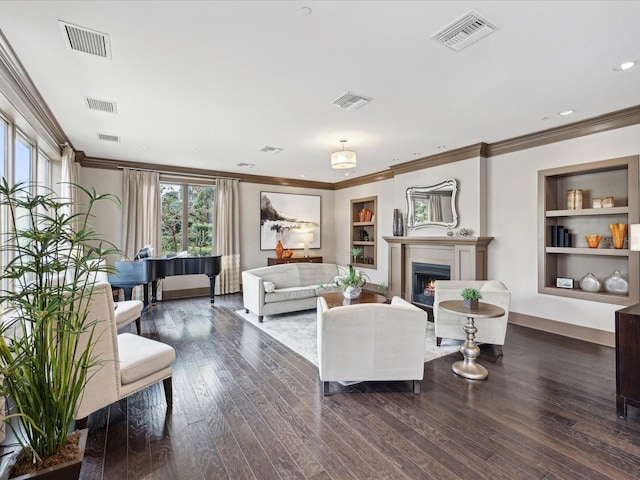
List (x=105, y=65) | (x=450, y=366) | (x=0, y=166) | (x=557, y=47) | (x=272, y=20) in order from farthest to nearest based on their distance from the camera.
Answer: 1. (x=450, y=366)
2. (x=0, y=166)
3. (x=105, y=65)
4. (x=557, y=47)
5. (x=272, y=20)

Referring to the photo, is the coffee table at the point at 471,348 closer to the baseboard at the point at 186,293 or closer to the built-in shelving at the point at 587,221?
the built-in shelving at the point at 587,221

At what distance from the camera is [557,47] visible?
250 cm

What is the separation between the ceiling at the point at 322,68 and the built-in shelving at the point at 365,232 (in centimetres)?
326

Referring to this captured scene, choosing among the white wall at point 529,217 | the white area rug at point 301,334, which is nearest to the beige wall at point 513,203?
the white wall at point 529,217

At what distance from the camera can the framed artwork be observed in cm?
802

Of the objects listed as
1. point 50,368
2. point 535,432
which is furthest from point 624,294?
point 50,368

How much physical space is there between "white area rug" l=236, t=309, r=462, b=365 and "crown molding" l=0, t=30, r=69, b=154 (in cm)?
363

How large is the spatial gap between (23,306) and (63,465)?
80 centimetres

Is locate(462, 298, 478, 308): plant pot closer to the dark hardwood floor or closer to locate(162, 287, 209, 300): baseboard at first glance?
the dark hardwood floor

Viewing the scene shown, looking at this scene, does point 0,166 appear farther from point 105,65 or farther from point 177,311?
point 177,311

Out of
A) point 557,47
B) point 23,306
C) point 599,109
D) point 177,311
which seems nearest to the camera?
point 23,306

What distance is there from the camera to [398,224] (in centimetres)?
665

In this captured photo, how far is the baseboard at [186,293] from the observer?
22.4 ft

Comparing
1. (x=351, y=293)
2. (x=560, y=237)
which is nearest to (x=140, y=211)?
(x=351, y=293)
